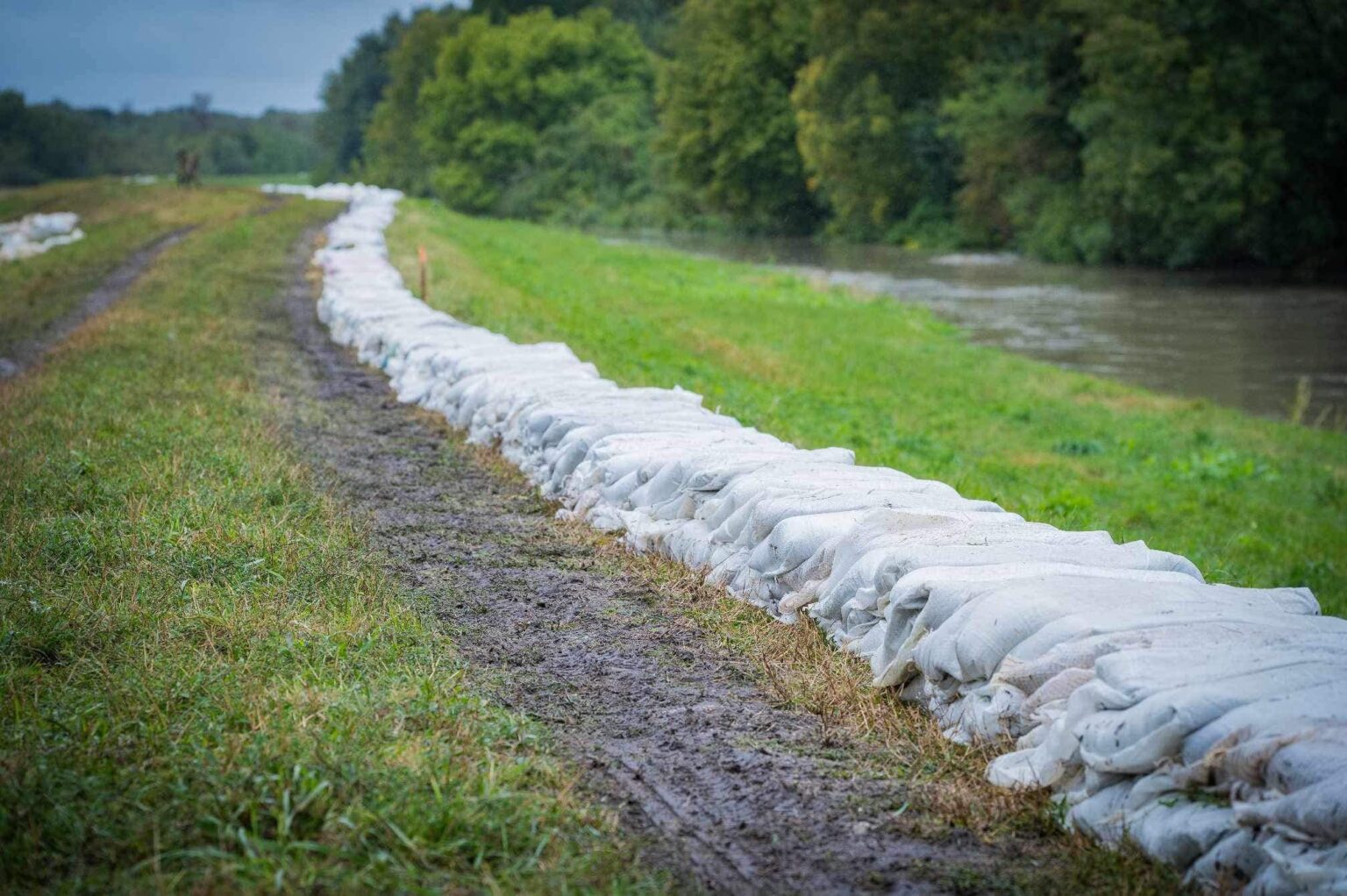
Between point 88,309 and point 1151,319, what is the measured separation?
18235mm

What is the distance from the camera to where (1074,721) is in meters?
3.46

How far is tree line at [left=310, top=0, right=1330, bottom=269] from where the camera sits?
29594 mm

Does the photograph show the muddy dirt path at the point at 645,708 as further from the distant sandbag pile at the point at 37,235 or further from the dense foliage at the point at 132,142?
the dense foliage at the point at 132,142

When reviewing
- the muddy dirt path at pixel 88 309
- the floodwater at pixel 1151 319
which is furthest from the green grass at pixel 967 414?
the muddy dirt path at pixel 88 309

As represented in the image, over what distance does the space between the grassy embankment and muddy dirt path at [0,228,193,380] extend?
14.2 ft

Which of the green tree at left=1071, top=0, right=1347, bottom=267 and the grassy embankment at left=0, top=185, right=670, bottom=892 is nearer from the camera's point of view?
the grassy embankment at left=0, top=185, right=670, bottom=892

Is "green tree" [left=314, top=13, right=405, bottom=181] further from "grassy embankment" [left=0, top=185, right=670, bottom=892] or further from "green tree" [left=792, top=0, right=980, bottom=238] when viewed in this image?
"grassy embankment" [left=0, top=185, right=670, bottom=892]

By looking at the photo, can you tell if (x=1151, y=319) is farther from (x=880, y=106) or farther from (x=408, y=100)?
(x=408, y=100)

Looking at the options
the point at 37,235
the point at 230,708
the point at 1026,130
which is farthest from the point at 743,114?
the point at 230,708

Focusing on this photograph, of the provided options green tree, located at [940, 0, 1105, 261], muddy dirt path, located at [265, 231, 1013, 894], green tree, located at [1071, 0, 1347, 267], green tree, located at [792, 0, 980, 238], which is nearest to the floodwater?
green tree, located at [940, 0, 1105, 261]

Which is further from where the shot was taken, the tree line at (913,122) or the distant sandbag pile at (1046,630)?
the tree line at (913,122)

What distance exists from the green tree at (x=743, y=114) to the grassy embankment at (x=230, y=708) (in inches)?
1736

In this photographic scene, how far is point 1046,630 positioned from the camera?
3812 mm

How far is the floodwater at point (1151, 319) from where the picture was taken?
57.9 feet
